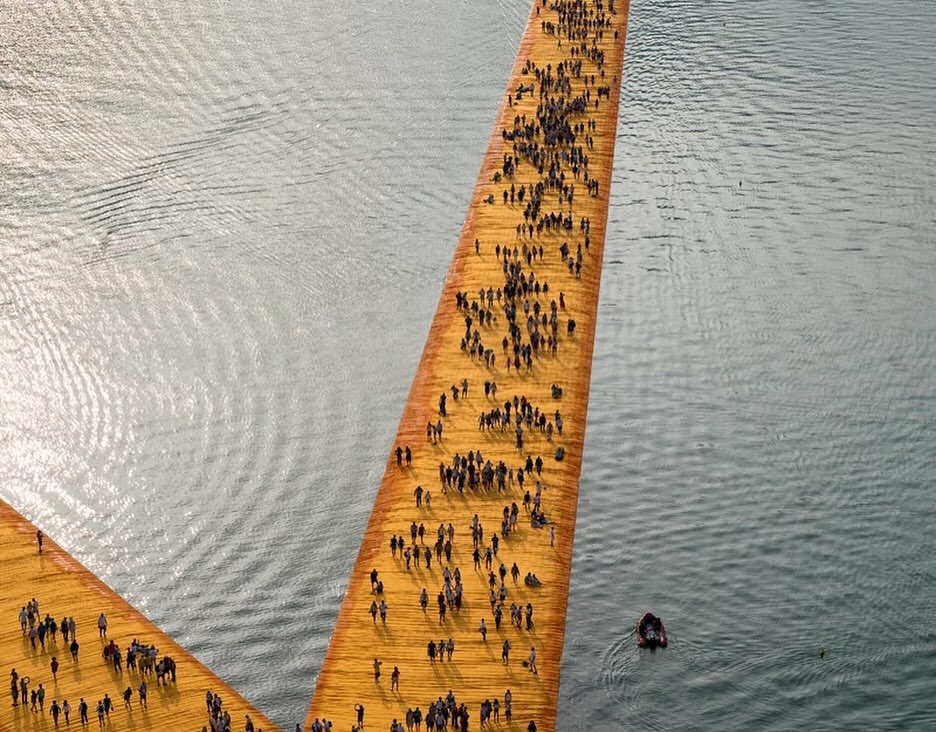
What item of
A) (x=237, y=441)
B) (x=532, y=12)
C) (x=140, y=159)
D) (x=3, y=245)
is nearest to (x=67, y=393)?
(x=237, y=441)

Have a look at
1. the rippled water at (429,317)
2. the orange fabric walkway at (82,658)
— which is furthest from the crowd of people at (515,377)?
the orange fabric walkway at (82,658)

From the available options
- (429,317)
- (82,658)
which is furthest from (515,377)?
(82,658)

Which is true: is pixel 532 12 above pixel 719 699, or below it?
above

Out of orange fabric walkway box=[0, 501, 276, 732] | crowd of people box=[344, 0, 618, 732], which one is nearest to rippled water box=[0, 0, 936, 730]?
orange fabric walkway box=[0, 501, 276, 732]

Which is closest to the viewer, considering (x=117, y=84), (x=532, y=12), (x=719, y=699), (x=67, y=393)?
(x=719, y=699)

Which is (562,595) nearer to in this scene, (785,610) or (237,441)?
(785,610)

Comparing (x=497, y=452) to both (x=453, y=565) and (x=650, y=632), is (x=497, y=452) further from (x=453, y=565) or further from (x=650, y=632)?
(x=650, y=632)
